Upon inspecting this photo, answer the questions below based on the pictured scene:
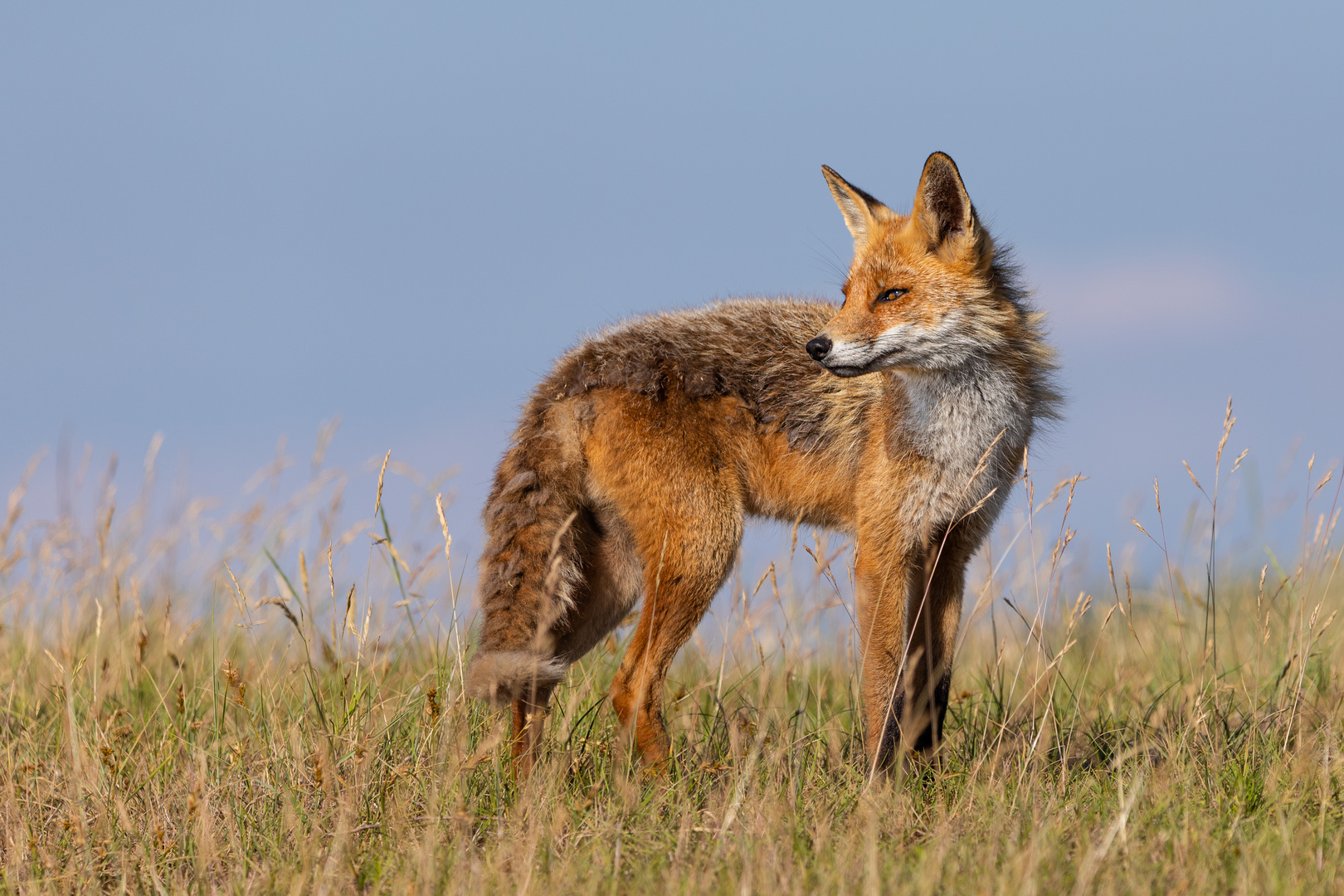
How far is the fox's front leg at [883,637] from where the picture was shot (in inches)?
169

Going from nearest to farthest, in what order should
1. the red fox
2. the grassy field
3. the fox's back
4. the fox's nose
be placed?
1. the grassy field
2. the fox's nose
3. the red fox
4. the fox's back

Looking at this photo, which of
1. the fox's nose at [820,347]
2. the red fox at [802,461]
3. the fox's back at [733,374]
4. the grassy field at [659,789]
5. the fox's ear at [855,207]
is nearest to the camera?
the grassy field at [659,789]

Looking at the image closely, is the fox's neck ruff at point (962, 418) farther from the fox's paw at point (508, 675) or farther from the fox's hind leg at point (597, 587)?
the fox's paw at point (508, 675)

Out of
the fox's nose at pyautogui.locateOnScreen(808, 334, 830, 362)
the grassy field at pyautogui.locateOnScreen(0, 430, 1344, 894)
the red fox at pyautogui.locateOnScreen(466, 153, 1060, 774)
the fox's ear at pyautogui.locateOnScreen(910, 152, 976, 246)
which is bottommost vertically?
the grassy field at pyautogui.locateOnScreen(0, 430, 1344, 894)

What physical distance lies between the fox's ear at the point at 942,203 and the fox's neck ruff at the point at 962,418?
0.58 m

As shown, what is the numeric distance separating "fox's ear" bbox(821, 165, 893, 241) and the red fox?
13 mm

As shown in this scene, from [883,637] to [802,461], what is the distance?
87 cm

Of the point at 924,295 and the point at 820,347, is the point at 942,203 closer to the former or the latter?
the point at 924,295

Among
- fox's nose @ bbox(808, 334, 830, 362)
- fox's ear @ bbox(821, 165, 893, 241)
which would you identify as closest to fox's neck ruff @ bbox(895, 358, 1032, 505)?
fox's nose @ bbox(808, 334, 830, 362)

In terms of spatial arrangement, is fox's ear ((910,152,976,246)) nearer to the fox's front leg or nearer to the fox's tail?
the fox's front leg

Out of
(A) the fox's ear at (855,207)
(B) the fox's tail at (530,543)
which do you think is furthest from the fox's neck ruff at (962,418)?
(B) the fox's tail at (530,543)

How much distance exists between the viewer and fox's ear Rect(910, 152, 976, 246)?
4438 millimetres

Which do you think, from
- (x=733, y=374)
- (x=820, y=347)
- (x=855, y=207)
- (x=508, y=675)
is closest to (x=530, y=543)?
(x=508, y=675)

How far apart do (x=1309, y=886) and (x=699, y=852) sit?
166 centimetres
